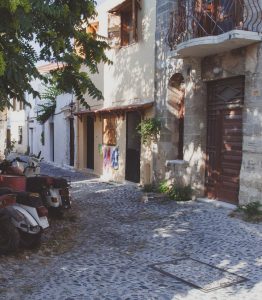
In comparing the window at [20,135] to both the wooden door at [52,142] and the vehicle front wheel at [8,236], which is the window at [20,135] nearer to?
the wooden door at [52,142]

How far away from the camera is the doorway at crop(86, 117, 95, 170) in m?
18.7

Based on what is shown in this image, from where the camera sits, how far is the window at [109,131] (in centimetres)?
1574

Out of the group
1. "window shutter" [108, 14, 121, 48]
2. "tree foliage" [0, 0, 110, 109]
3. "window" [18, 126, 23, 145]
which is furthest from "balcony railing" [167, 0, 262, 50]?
"window" [18, 126, 23, 145]

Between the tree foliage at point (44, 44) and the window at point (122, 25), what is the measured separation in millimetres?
6809

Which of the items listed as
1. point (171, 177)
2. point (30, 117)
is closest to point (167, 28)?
point (171, 177)

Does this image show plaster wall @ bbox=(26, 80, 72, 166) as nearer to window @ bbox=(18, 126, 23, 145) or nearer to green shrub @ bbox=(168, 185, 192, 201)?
window @ bbox=(18, 126, 23, 145)

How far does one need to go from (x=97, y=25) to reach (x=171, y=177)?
823 centimetres

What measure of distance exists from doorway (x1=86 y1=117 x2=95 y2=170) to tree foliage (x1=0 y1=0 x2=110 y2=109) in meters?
10.9

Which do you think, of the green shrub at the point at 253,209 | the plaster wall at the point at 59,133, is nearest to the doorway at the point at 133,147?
the green shrub at the point at 253,209

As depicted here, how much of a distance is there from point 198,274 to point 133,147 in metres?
9.20

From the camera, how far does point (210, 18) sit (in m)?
9.83

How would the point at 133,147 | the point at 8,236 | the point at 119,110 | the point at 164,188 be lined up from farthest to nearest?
1. the point at 133,147
2. the point at 119,110
3. the point at 164,188
4. the point at 8,236

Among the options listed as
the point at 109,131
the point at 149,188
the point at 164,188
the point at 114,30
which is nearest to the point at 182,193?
the point at 164,188

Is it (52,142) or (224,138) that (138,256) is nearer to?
(224,138)
